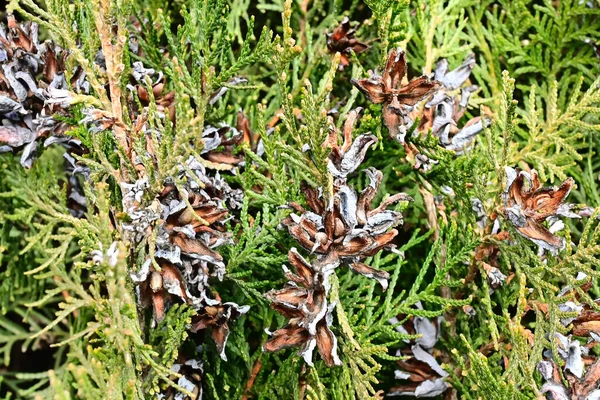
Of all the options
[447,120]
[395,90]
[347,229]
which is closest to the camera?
[347,229]

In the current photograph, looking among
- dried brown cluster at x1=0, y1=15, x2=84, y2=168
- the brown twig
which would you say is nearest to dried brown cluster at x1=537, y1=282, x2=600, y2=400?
the brown twig

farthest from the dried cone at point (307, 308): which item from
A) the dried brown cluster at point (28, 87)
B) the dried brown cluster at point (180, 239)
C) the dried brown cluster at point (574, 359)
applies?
the dried brown cluster at point (28, 87)

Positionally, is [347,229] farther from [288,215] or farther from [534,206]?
[534,206]

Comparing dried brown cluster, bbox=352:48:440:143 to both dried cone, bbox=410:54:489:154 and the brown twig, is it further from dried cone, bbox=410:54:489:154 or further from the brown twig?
the brown twig

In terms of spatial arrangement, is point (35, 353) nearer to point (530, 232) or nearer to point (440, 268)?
point (440, 268)

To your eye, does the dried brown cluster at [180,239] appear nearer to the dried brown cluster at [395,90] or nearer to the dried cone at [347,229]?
the dried cone at [347,229]

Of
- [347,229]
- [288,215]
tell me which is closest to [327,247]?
[347,229]

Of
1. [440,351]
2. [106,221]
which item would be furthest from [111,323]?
[440,351]
